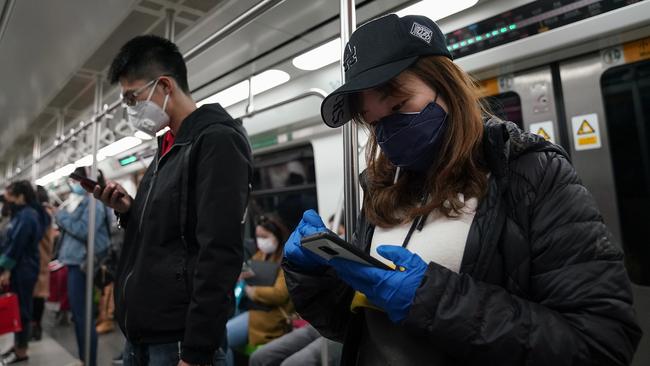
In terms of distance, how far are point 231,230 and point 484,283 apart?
84 centimetres

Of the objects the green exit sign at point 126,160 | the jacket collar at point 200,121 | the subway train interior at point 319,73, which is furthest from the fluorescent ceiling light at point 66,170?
the jacket collar at point 200,121

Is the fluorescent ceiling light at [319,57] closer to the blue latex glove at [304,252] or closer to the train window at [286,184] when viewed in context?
the train window at [286,184]

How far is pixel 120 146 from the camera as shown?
22.7 feet

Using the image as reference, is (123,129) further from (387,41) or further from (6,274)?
(6,274)

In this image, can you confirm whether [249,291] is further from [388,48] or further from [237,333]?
[388,48]

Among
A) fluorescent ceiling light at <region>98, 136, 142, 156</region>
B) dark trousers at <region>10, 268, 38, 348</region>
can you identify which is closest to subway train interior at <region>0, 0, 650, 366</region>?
dark trousers at <region>10, 268, 38, 348</region>

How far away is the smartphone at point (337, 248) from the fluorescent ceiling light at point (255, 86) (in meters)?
3.50

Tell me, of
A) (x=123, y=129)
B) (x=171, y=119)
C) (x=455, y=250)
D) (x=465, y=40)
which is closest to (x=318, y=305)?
(x=455, y=250)

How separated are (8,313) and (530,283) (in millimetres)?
4776

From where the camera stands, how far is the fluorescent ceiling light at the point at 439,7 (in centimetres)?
259

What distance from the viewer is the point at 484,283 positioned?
0.72 meters

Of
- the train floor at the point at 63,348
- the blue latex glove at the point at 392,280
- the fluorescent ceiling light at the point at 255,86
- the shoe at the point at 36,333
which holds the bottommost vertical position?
the train floor at the point at 63,348

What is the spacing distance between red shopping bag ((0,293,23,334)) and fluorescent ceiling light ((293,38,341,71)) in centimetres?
358

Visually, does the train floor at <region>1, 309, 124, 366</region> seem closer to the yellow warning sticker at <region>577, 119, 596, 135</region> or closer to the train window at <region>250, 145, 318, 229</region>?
the train window at <region>250, 145, 318, 229</region>
